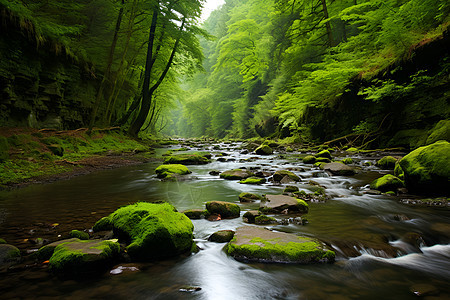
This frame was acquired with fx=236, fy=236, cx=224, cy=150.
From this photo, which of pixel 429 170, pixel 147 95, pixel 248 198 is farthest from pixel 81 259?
pixel 147 95

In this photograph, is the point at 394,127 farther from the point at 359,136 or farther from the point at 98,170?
the point at 98,170

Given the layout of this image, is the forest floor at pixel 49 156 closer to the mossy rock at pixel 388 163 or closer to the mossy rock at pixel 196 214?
the mossy rock at pixel 196 214

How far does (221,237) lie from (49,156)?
6.46m

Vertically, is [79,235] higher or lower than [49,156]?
higher

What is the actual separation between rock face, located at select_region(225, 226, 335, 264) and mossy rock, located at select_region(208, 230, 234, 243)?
172mm

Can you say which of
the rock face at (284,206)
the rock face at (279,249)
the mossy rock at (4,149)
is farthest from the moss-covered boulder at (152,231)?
the mossy rock at (4,149)

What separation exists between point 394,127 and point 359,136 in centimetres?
185

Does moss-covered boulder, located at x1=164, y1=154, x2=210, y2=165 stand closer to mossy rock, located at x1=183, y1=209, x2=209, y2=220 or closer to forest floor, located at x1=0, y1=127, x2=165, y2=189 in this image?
forest floor, located at x1=0, y1=127, x2=165, y2=189

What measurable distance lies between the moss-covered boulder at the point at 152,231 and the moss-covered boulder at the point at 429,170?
423 centimetres

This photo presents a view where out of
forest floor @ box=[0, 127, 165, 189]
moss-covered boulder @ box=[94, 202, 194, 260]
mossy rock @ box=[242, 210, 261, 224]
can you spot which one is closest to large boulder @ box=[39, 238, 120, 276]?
moss-covered boulder @ box=[94, 202, 194, 260]

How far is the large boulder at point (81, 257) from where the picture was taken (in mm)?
1981

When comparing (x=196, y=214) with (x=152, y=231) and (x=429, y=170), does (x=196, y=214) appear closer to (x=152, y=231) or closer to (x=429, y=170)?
(x=152, y=231)

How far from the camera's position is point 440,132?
6949 millimetres

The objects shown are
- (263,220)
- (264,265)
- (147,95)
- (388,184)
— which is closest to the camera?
(264,265)
